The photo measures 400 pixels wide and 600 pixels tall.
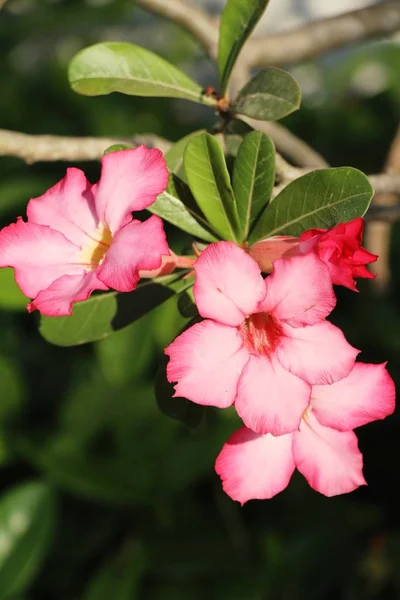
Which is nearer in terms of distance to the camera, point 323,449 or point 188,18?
point 323,449

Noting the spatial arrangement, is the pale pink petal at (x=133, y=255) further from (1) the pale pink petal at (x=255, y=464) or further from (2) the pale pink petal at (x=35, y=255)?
(1) the pale pink petal at (x=255, y=464)

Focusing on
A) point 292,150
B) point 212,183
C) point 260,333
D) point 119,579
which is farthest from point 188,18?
point 119,579

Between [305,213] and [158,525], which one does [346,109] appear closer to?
[158,525]

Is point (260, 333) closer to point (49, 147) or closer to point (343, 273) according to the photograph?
point (343, 273)

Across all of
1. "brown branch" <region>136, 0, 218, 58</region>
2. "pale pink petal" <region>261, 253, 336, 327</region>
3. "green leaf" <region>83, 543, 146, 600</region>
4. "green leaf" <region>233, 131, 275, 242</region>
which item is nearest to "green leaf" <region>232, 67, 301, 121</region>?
"green leaf" <region>233, 131, 275, 242</region>

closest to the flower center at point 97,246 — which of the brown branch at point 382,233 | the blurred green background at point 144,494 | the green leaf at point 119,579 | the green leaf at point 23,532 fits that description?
the brown branch at point 382,233

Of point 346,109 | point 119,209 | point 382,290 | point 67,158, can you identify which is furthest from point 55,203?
point 346,109

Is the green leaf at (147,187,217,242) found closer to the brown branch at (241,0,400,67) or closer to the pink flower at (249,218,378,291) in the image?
the pink flower at (249,218,378,291)
